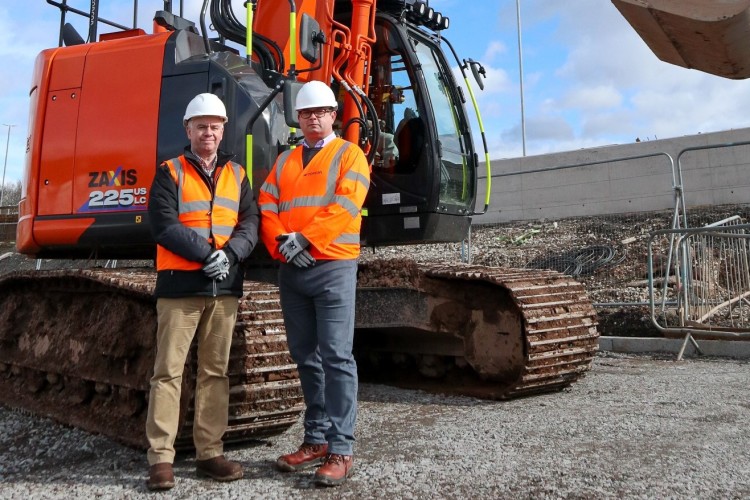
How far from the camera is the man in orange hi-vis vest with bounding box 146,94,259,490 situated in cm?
343

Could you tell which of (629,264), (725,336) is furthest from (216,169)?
(629,264)

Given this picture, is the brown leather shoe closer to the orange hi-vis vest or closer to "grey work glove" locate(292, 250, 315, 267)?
the orange hi-vis vest

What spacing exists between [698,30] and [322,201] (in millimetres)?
1982

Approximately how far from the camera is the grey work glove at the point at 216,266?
3416mm

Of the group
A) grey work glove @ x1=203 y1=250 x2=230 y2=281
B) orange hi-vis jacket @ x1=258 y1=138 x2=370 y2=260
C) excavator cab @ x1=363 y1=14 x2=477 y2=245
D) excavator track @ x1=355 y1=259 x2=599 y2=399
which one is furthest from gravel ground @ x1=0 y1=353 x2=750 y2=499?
excavator cab @ x1=363 y1=14 x2=477 y2=245

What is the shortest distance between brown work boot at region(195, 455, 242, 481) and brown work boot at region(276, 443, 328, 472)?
208 mm

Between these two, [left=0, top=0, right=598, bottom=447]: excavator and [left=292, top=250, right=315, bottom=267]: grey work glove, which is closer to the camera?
[left=292, top=250, right=315, bottom=267]: grey work glove

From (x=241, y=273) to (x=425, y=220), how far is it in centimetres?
219

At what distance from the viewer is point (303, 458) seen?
3529 mm

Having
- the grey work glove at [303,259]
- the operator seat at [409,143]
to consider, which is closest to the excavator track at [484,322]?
the operator seat at [409,143]

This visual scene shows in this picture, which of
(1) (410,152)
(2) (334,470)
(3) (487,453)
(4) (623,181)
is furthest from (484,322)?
(4) (623,181)

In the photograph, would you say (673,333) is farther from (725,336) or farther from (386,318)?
(386,318)

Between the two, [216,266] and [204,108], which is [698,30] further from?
[204,108]

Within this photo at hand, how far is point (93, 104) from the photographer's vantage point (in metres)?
5.02
